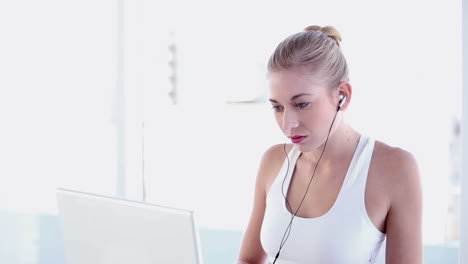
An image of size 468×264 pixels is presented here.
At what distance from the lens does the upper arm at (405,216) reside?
4.27ft

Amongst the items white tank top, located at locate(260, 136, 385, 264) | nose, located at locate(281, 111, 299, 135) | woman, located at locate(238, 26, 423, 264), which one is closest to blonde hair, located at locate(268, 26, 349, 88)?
woman, located at locate(238, 26, 423, 264)

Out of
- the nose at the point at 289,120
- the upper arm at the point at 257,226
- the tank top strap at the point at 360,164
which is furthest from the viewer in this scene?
the upper arm at the point at 257,226

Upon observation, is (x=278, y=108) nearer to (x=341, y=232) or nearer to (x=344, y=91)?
(x=344, y=91)

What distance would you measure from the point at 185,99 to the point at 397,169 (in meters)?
1.61

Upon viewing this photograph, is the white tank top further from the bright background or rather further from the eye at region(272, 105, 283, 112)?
the bright background

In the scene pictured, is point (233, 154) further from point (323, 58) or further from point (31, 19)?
point (323, 58)

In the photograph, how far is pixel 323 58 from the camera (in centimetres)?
132

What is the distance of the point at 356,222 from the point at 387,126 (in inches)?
37.1

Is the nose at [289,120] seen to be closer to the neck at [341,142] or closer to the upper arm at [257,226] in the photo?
the neck at [341,142]

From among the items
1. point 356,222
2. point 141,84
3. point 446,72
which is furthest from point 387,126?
point 141,84

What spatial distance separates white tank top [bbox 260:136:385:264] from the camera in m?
1.34

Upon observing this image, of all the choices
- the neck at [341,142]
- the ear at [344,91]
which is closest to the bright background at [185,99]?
the neck at [341,142]

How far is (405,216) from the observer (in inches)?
51.4

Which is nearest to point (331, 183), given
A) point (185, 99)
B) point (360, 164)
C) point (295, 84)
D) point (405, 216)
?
point (360, 164)
